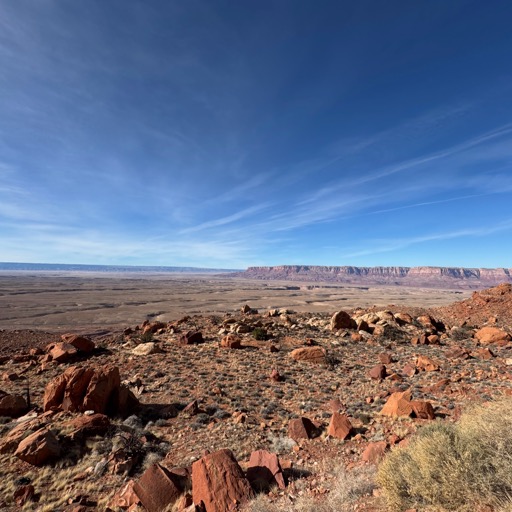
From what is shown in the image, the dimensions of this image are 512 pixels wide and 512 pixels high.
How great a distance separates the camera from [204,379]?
14.1m

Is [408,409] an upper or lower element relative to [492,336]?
lower

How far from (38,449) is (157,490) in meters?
4.04

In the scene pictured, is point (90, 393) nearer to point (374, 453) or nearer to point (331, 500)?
point (331, 500)

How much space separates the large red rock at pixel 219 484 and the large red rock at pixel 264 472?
467mm

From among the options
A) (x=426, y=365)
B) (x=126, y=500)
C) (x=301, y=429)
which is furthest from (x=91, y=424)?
(x=426, y=365)

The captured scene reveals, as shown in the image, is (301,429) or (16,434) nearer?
(16,434)

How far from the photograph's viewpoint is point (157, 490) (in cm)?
629

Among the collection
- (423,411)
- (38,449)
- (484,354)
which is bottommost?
(38,449)

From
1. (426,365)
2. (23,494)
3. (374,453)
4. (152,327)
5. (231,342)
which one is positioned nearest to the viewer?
(23,494)

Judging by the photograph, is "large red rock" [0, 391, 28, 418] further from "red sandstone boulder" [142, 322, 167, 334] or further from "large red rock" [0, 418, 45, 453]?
"red sandstone boulder" [142, 322, 167, 334]

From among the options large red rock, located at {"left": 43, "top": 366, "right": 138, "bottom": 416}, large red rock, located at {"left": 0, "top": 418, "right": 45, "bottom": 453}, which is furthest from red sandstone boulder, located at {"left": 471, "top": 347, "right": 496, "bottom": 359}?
large red rock, located at {"left": 0, "top": 418, "right": 45, "bottom": 453}

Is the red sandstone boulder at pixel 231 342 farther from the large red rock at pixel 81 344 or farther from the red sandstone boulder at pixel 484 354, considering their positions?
the red sandstone boulder at pixel 484 354

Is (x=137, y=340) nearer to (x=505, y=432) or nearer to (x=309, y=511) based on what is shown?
(x=309, y=511)

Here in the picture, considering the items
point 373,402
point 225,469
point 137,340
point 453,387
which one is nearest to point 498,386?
point 453,387
